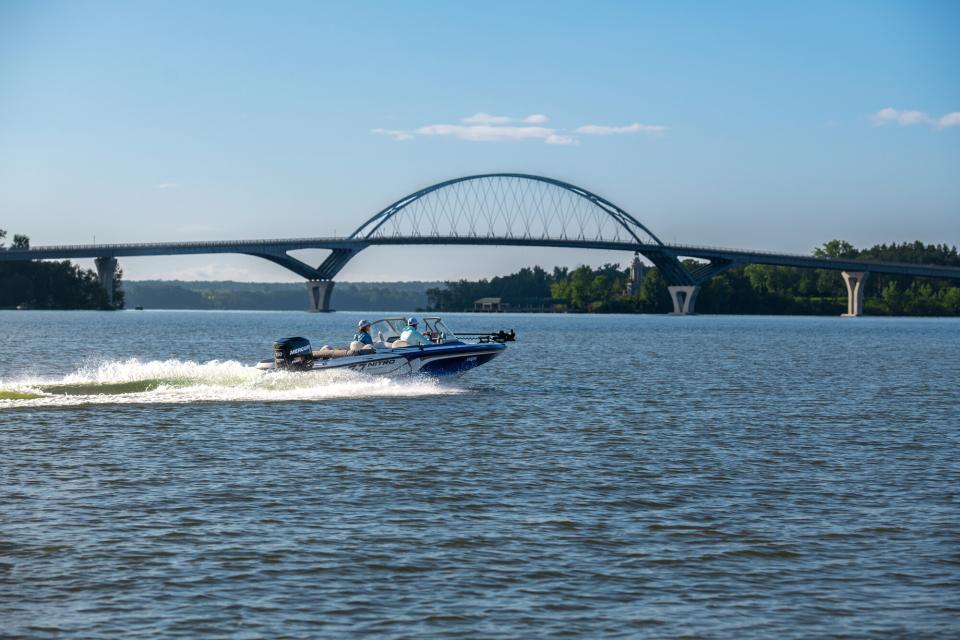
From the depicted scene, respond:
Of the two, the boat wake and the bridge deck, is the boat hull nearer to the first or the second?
the boat wake

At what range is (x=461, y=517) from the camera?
16.0 metres

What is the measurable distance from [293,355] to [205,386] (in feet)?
9.16

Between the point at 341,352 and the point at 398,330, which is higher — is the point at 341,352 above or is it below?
below

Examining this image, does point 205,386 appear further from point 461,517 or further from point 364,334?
point 461,517

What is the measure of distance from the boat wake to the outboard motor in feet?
1.04

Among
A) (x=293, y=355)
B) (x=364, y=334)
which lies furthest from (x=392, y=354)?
(x=293, y=355)

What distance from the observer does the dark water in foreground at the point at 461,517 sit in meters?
11.7

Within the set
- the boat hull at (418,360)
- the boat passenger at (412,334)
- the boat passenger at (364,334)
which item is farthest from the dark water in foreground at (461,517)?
the boat passenger at (412,334)

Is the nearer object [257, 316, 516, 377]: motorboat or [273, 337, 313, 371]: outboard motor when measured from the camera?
[273, 337, 313, 371]: outboard motor

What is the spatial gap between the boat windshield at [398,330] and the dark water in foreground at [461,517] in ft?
7.08

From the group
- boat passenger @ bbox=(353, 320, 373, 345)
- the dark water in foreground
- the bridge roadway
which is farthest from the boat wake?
the bridge roadway

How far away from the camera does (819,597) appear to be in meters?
12.2

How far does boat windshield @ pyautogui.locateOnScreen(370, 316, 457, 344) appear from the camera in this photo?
34094mm

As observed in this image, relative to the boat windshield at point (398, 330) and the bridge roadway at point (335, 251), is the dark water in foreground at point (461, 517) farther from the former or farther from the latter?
the bridge roadway at point (335, 251)
